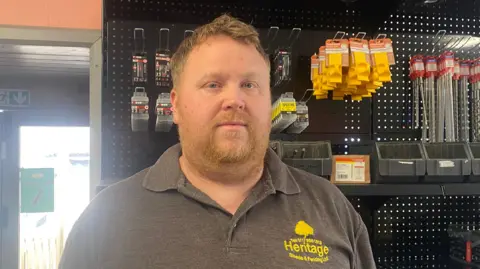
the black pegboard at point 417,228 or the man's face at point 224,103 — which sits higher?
the man's face at point 224,103

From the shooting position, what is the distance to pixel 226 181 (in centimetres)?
135

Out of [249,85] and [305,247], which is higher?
[249,85]

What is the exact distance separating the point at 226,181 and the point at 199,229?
0.19 meters

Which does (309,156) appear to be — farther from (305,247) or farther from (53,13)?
(53,13)

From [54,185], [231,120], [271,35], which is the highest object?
[271,35]

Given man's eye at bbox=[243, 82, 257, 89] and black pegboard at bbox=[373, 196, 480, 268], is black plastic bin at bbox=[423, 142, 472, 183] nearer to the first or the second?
black pegboard at bbox=[373, 196, 480, 268]

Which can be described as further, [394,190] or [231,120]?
[394,190]

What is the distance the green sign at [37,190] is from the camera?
13.3 ft

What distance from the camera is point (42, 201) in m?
4.11

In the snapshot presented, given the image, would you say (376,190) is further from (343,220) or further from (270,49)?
(270,49)

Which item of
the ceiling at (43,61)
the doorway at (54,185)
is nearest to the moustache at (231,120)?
the ceiling at (43,61)

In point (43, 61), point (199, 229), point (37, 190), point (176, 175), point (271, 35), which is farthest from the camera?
point (37, 190)

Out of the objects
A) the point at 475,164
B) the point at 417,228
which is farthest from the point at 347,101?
the point at 417,228

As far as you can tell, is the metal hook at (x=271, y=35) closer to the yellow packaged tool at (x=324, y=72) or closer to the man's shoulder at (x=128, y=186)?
the yellow packaged tool at (x=324, y=72)
